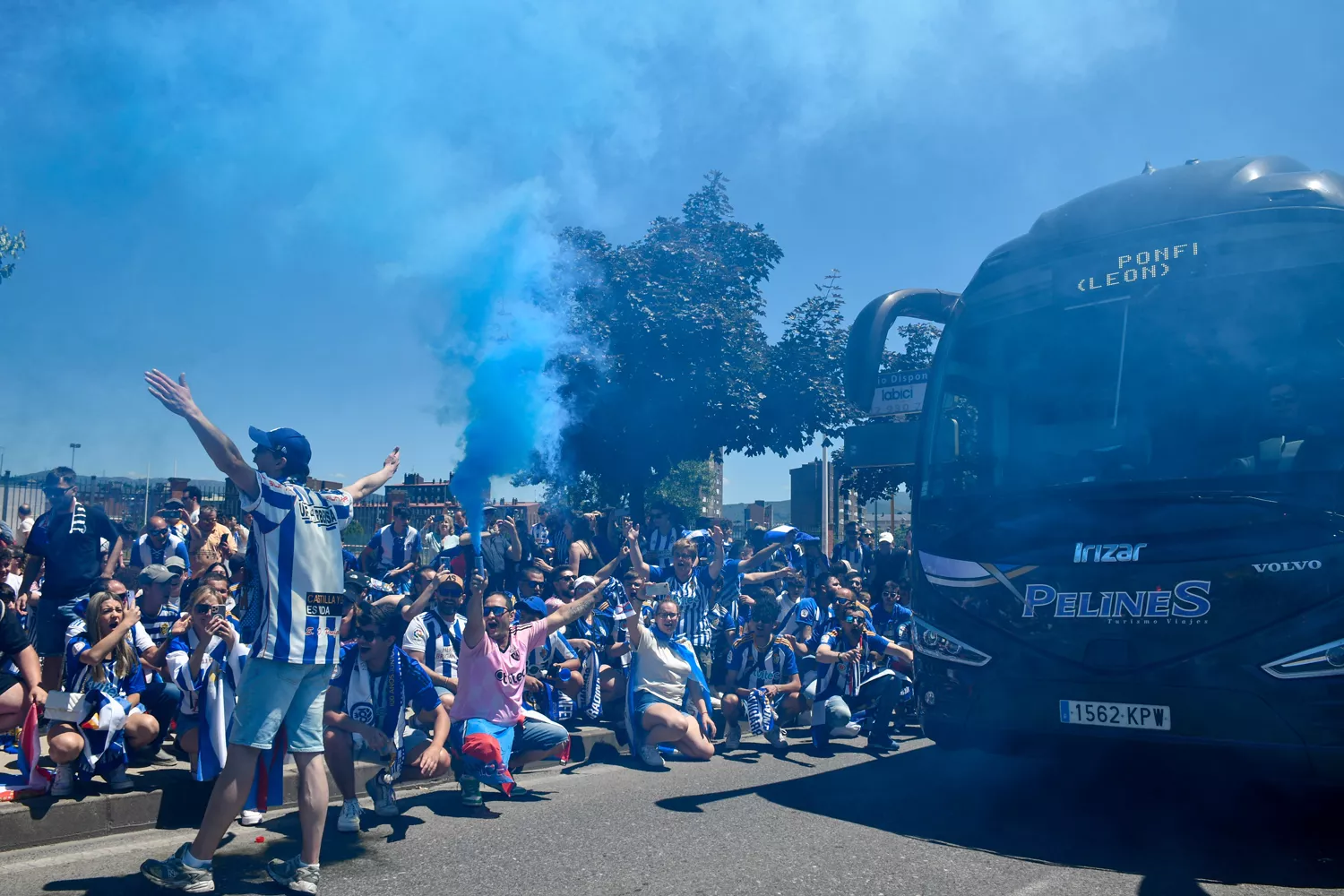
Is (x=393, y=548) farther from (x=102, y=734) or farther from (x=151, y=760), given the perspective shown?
(x=102, y=734)

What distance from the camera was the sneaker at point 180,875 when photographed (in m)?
4.07

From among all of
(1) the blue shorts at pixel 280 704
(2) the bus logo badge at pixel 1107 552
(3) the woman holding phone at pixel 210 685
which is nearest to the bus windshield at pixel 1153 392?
(2) the bus logo badge at pixel 1107 552

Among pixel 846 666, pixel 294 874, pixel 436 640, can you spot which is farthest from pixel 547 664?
pixel 294 874

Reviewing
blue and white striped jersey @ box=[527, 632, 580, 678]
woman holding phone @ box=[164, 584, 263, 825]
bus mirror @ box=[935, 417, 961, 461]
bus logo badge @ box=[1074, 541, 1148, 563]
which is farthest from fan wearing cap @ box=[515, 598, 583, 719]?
bus logo badge @ box=[1074, 541, 1148, 563]

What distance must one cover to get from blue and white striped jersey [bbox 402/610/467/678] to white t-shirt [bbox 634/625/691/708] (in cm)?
137

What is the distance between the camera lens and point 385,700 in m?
5.76

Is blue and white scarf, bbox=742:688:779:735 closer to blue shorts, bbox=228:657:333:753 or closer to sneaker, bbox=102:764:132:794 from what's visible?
blue shorts, bbox=228:657:333:753

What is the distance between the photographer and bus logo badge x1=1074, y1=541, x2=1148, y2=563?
192 inches

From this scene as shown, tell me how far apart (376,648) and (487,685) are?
91 cm

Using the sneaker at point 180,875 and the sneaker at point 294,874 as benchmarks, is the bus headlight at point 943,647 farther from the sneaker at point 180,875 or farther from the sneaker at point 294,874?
the sneaker at point 180,875

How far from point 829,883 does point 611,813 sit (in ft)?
5.62

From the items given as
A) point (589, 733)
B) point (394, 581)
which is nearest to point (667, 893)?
point (589, 733)

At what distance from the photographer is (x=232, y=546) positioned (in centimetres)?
1006

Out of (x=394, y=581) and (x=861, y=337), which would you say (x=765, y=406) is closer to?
(x=394, y=581)
